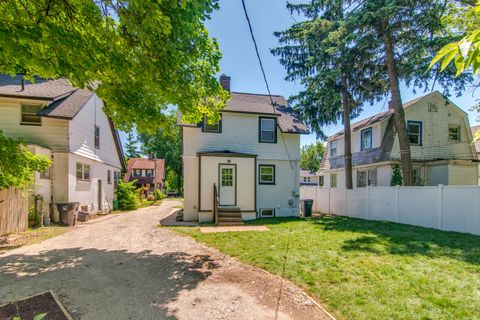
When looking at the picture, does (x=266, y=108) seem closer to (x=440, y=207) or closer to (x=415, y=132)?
(x=440, y=207)

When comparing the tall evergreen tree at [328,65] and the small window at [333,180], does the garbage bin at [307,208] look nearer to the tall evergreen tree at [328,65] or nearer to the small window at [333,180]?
the tall evergreen tree at [328,65]

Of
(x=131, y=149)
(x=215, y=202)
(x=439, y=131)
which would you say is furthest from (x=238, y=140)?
(x=131, y=149)

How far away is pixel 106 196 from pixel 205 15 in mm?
15843

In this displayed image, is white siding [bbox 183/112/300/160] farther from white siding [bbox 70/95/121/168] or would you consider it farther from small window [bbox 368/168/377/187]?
small window [bbox 368/168/377/187]

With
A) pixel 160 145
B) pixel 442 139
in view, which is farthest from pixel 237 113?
pixel 160 145

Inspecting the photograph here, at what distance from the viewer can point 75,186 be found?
13.1m

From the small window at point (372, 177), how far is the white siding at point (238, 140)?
6169mm

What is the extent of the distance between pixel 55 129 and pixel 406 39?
1774 cm

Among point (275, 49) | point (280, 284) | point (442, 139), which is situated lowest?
point (280, 284)

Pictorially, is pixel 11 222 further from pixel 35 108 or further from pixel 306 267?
pixel 306 267

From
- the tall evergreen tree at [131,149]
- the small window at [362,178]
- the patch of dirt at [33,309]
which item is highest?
the tall evergreen tree at [131,149]

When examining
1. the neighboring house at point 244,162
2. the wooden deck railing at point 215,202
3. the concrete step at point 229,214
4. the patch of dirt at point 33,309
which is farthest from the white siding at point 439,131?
the patch of dirt at point 33,309

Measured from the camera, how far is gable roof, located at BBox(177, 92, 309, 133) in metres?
14.4

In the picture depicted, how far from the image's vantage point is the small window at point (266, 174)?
47.8 feet
